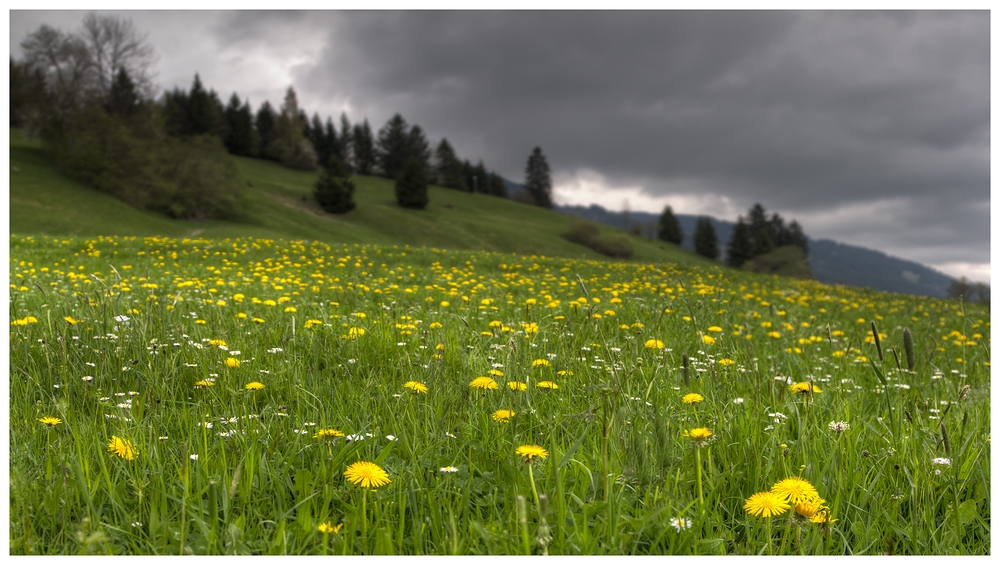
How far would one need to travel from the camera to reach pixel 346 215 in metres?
56.8

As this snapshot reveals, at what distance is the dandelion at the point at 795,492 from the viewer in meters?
1.51

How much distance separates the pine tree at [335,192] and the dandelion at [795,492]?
58388mm

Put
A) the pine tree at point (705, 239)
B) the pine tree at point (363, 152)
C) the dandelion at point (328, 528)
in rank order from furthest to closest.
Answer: the pine tree at point (363, 152), the pine tree at point (705, 239), the dandelion at point (328, 528)

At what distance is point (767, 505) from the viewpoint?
4.87 feet

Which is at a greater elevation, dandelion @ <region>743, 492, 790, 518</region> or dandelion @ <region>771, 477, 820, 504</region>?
dandelion @ <region>771, 477, 820, 504</region>

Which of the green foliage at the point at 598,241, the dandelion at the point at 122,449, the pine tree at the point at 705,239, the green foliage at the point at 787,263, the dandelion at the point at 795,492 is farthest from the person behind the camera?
the pine tree at the point at 705,239

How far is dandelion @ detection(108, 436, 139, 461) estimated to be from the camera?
5.83ft

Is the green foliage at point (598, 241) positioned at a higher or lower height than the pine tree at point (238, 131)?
lower

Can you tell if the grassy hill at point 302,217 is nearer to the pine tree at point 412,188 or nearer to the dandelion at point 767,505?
the pine tree at point 412,188

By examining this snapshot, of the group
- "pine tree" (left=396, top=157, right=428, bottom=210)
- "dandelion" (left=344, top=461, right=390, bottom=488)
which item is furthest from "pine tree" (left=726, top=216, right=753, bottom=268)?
"dandelion" (left=344, top=461, right=390, bottom=488)

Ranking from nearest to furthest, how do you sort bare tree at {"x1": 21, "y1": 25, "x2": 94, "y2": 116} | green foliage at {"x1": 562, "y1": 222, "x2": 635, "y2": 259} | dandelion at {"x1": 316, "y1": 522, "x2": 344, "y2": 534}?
dandelion at {"x1": 316, "y1": 522, "x2": 344, "y2": 534} → bare tree at {"x1": 21, "y1": 25, "x2": 94, "y2": 116} → green foliage at {"x1": 562, "y1": 222, "x2": 635, "y2": 259}

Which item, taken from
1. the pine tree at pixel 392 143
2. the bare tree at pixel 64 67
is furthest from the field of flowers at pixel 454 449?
→ the pine tree at pixel 392 143

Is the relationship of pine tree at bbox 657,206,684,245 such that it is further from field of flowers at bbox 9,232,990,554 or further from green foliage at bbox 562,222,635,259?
field of flowers at bbox 9,232,990,554

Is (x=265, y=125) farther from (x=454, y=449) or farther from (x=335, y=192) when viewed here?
(x=454, y=449)
